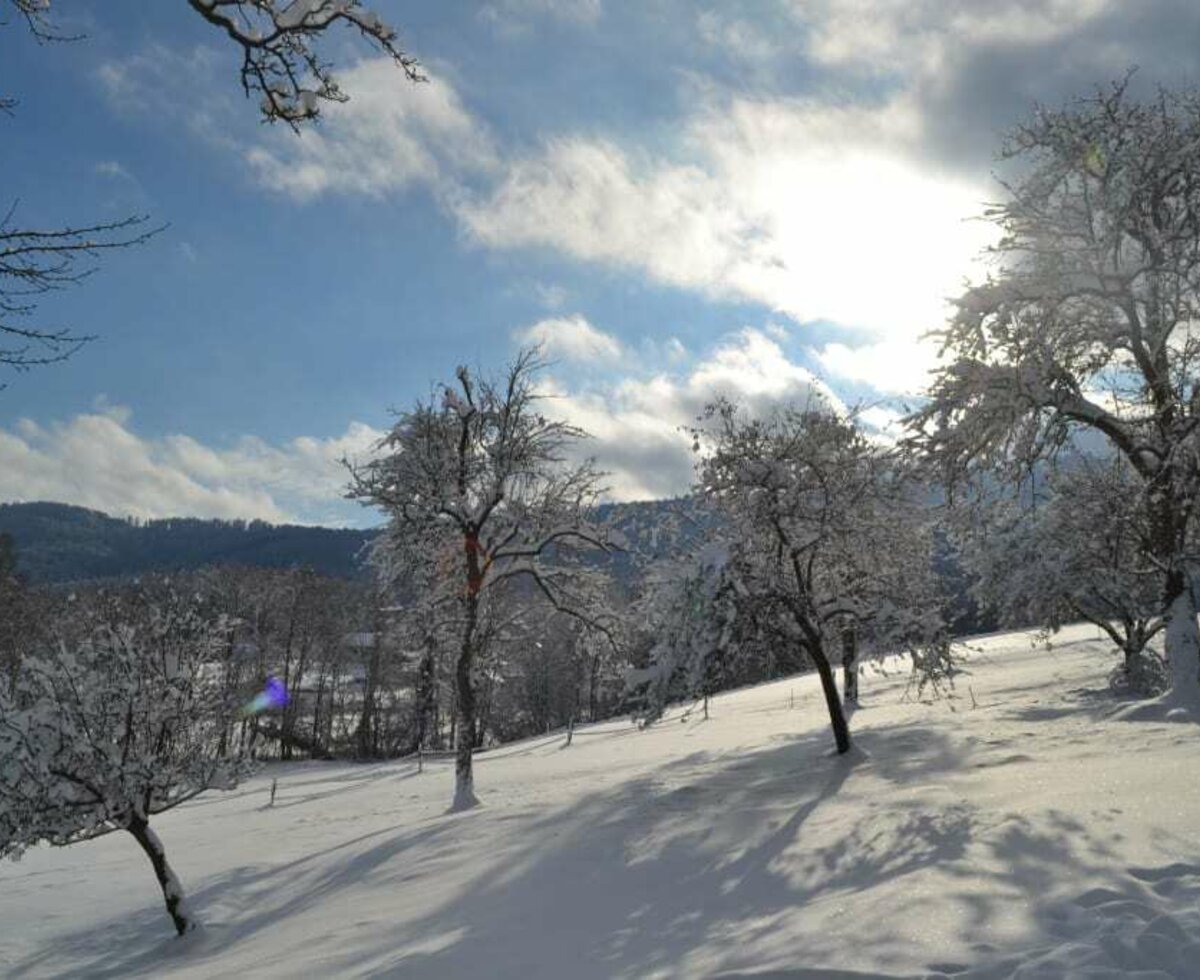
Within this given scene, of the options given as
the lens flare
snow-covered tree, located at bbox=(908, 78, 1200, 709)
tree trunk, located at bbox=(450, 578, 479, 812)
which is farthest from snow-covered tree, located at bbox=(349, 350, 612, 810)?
the lens flare

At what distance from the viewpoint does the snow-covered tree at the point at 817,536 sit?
42.1 ft

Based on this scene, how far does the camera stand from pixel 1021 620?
2548cm

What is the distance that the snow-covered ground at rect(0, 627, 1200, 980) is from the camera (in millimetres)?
4766

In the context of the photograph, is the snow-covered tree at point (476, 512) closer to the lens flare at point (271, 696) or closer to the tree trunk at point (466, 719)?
the tree trunk at point (466, 719)

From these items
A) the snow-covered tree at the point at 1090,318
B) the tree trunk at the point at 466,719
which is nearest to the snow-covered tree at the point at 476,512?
the tree trunk at the point at 466,719

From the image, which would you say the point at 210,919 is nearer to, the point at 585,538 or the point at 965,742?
the point at 585,538

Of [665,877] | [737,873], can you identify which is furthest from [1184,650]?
[665,877]

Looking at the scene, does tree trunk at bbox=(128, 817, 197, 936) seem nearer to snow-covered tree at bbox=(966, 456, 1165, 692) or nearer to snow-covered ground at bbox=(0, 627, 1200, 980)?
snow-covered ground at bbox=(0, 627, 1200, 980)

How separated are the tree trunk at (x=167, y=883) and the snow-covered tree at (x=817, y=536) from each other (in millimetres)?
9276

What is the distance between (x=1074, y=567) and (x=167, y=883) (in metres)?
21.8

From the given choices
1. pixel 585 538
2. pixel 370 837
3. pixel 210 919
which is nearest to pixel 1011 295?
pixel 585 538

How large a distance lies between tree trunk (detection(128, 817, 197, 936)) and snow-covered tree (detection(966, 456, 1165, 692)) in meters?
17.0

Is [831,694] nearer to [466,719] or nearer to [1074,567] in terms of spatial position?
[466,719]

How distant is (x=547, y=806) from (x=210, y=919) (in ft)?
17.8
